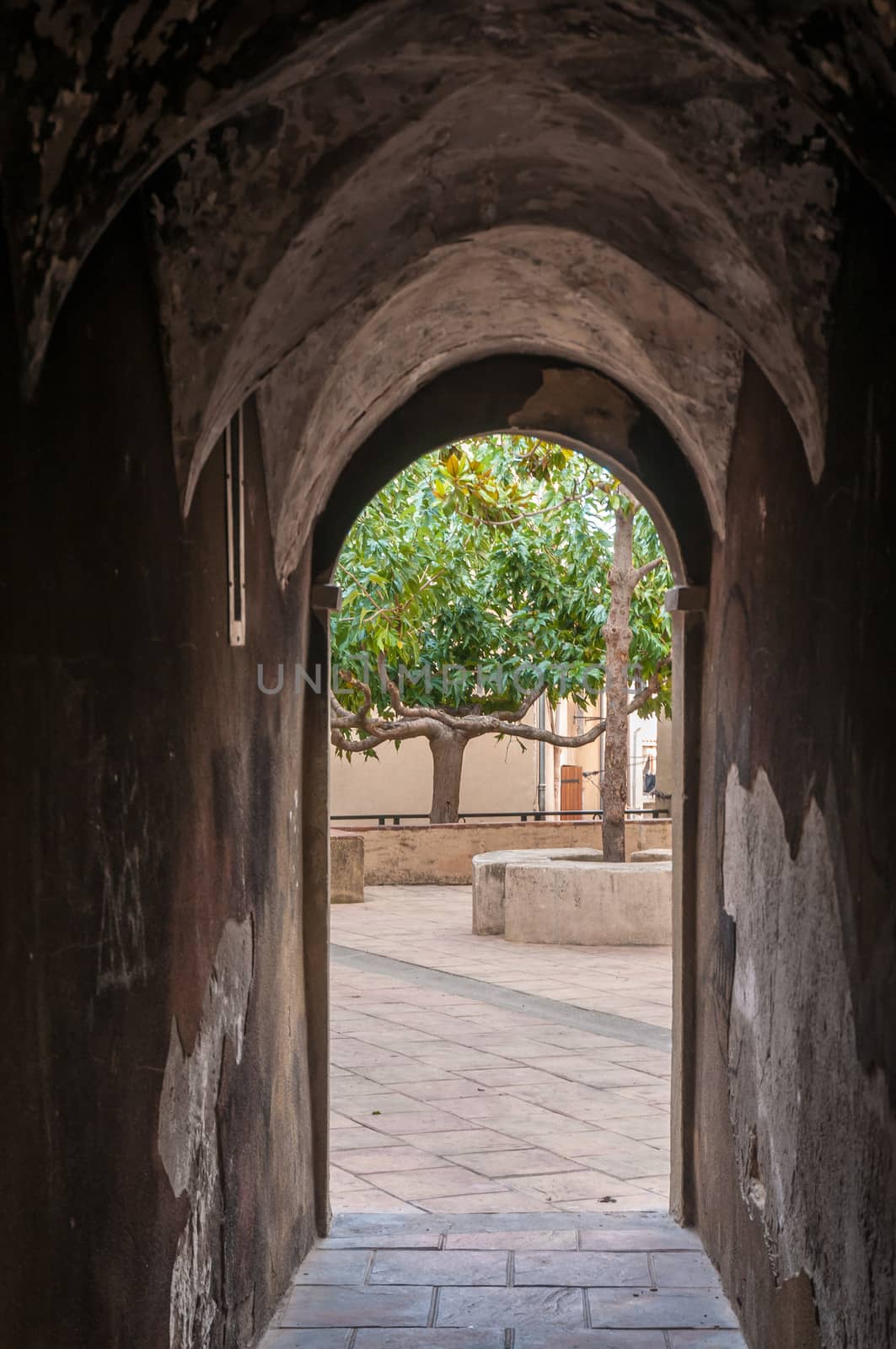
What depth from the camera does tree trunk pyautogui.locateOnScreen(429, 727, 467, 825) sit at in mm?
18078

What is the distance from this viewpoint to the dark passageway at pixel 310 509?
241 cm

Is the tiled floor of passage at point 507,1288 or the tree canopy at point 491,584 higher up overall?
the tree canopy at point 491,584

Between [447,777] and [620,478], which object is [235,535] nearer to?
[620,478]

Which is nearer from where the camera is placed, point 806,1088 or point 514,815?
point 806,1088

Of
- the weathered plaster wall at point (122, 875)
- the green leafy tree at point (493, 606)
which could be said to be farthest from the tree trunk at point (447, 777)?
the weathered plaster wall at point (122, 875)

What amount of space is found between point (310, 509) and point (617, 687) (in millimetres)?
8074

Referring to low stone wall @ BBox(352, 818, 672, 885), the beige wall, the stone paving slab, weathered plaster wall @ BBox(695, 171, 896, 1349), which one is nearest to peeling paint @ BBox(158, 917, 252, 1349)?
the stone paving slab

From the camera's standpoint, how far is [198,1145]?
3.36 m

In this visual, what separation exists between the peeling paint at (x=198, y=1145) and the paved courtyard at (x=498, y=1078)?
1954mm

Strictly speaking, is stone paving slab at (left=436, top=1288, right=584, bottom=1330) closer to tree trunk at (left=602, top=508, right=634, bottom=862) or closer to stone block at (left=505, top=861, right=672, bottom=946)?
stone block at (left=505, top=861, right=672, bottom=946)

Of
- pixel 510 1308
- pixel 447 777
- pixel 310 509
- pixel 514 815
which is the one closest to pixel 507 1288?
pixel 510 1308

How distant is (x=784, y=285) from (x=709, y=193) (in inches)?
10.3

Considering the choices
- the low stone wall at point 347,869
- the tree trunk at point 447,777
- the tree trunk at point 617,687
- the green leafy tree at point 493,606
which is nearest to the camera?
the tree trunk at point 617,687

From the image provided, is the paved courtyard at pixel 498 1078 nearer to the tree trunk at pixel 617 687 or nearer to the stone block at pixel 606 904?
the stone block at pixel 606 904
